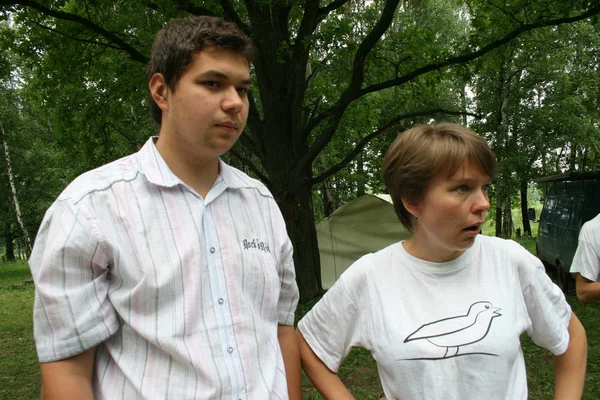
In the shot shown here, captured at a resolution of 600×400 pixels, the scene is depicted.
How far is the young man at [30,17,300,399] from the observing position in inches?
57.4

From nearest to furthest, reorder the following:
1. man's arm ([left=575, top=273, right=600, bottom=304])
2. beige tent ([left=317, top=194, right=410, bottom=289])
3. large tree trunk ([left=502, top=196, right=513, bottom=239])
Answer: man's arm ([left=575, top=273, right=600, bottom=304]) → beige tent ([left=317, top=194, right=410, bottom=289]) → large tree trunk ([left=502, top=196, right=513, bottom=239])

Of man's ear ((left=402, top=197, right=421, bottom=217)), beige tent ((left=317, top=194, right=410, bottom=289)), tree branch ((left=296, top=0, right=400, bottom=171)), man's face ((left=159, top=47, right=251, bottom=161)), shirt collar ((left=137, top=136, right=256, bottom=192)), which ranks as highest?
tree branch ((left=296, top=0, right=400, bottom=171))

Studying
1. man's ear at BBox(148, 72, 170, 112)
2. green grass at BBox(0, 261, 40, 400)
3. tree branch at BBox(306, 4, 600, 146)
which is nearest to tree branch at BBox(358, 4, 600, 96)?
tree branch at BBox(306, 4, 600, 146)

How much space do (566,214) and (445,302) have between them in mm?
9395

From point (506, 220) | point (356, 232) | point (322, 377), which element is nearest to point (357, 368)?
point (322, 377)

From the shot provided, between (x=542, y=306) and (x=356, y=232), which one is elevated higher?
(x=542, y=306)

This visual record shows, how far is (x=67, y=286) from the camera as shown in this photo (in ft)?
4.75

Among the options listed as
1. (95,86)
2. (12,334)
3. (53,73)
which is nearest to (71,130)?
(95,86)

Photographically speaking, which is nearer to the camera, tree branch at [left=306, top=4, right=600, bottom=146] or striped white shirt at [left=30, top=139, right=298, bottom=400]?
striped white shirt at [left=30, top=139, right=298, bottom=400]

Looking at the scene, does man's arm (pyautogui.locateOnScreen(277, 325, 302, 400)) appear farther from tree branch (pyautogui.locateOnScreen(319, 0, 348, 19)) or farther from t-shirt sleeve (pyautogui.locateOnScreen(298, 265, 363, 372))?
tree branch (pyautogui.locateOnScreen(319, 0, 348, 19))

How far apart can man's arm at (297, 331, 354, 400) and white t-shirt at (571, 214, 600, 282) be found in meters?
2.18

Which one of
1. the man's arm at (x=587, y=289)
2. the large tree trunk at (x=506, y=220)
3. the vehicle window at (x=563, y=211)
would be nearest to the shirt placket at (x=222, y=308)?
the man's arm at (x=587, y=289)

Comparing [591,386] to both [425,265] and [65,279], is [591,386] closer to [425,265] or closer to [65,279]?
[425,265]

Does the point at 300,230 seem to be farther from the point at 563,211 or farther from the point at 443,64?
the point at 563,211
